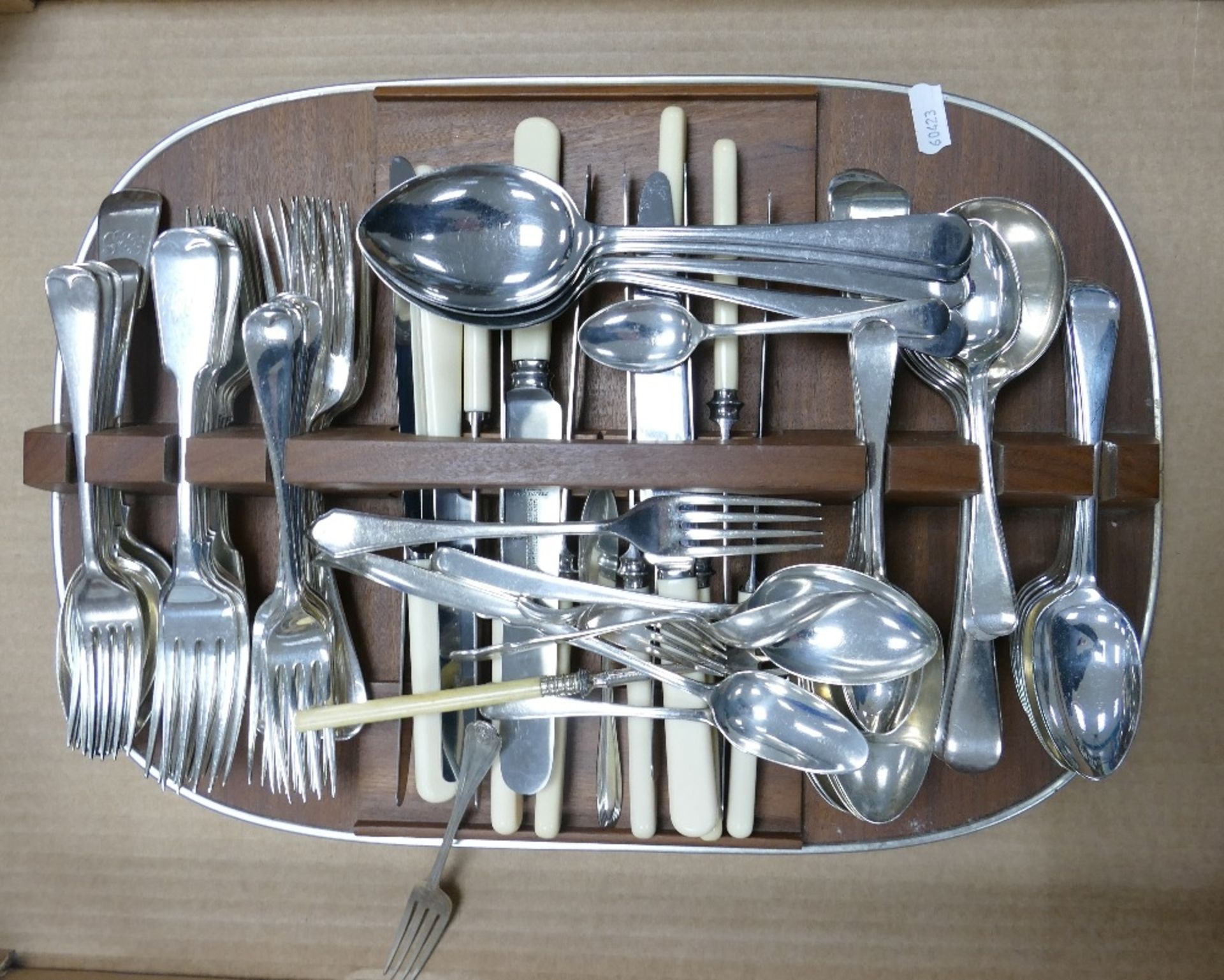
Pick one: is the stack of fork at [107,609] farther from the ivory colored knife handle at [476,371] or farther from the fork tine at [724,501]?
the fork tine at [724,501]

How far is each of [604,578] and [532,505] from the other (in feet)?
0.18

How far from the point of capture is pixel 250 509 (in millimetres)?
502

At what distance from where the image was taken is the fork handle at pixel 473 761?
479 millimetres

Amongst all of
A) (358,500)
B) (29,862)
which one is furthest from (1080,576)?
(29,862)

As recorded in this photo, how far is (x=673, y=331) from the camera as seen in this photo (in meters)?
0.45

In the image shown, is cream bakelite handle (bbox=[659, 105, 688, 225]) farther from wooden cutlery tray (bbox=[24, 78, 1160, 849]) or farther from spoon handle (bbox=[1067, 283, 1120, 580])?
spoon handle (bbox=[1067, 283, 1120, 580])

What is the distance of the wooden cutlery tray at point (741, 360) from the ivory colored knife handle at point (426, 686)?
0.09ft

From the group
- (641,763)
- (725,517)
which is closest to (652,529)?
(725,517)

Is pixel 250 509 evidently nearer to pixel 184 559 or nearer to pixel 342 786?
pixel 184 559

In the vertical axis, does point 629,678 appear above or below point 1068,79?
below

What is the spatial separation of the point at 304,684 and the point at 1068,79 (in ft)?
1.83

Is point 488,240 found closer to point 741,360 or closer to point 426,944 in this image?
point 741,360

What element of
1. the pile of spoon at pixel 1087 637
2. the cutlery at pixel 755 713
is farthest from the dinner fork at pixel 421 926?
the pile of spoon at pixel 1087 637

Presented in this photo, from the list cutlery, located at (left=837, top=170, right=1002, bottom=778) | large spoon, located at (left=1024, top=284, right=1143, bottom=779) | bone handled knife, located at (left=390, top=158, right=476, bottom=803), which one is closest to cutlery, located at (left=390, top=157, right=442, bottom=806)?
bone handled knife, located at (left=390, top=158, right=476, bottom=803)
